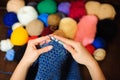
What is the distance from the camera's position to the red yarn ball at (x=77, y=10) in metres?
1.20

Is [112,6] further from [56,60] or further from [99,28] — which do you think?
[56,60]

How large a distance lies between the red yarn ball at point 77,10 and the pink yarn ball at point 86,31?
6 cm

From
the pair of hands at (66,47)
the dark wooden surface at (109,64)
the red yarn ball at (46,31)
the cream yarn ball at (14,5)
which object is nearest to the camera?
the pair of hands at (66,47)

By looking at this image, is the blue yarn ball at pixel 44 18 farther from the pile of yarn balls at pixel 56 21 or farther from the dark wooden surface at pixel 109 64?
the dark wooden surface at pixel 109 64

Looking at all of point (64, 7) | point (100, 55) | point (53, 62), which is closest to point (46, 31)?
point (64, 7)

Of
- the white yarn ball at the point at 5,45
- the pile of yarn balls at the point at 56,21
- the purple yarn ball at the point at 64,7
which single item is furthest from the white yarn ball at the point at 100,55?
the white yarn ball at the point at 5,45

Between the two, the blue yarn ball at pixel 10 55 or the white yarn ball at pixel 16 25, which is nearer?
the blue yarn ball at pixel 10 55

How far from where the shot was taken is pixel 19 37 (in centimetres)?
111

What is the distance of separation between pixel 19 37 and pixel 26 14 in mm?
143

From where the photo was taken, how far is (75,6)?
1219 millimetres

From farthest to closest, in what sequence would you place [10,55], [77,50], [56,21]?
[56,21], [10,55], [77,50]

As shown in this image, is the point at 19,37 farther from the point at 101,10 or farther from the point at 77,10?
the point at 101,10

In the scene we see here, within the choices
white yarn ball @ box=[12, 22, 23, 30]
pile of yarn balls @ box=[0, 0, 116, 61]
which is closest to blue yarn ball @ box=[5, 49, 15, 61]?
pile of yarn balls @ box=[0, 0, 116, 61]

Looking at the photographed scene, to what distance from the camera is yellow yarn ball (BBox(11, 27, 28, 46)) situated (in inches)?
43.7
